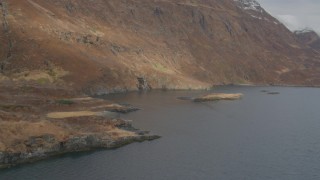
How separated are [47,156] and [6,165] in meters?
7.96

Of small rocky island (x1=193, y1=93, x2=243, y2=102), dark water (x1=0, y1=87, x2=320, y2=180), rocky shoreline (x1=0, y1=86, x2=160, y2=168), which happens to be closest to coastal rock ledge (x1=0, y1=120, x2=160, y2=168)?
rocky shoreline (x1=0, y1=86, x2=160, y2=168)

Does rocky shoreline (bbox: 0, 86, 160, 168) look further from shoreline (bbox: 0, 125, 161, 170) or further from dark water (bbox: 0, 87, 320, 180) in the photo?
dark water (bbox: 0, 87, 320, 180)

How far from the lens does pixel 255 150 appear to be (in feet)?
309

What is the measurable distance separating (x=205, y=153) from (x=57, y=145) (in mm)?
28043

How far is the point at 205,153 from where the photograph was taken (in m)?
89.8

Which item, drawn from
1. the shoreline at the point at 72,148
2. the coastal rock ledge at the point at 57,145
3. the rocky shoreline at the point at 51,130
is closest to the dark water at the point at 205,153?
the shoreline at the point at 72,148

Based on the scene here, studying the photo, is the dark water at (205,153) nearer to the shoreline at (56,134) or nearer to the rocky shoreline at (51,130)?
the shoreline at (56,134)

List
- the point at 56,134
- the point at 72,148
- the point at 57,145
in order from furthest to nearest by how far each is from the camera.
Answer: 1. the point at 56,134
2. the point at 72,148
3. the point at 57,145

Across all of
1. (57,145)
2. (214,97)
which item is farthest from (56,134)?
(214,97)

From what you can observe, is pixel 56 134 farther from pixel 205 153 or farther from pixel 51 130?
pixel 205 153

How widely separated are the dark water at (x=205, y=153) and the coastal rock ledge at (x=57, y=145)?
8.33ft

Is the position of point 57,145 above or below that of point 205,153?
above

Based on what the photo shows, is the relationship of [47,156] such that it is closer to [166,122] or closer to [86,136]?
[86,136]

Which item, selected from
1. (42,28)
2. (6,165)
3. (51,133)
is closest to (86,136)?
(51,133)
